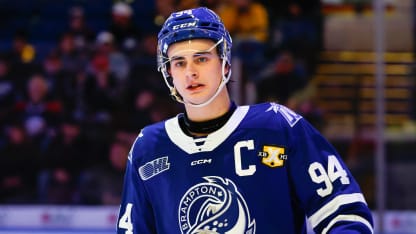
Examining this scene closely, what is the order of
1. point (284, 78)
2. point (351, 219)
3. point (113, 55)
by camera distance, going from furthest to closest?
1. point (113, 55)
2. point (284, 78)
3. point (351, 219)

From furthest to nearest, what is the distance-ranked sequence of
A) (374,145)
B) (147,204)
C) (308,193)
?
(374,145) → (147,204) → (308,193)

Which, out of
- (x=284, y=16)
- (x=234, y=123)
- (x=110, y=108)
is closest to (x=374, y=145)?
(x=284, y=16)

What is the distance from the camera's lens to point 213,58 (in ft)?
6.12

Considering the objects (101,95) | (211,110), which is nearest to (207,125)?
(211,110)

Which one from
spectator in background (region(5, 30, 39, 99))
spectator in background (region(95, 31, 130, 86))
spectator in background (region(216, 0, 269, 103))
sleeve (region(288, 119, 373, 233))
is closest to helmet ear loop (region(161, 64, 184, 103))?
sleeve (region(288, 119, 373, 233))

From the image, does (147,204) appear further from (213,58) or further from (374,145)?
(374,145)

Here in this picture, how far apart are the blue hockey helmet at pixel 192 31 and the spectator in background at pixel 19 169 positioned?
9.79ft

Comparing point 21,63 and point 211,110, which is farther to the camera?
point 21,63

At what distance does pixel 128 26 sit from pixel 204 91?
3.02 metres

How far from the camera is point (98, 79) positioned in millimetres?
4773

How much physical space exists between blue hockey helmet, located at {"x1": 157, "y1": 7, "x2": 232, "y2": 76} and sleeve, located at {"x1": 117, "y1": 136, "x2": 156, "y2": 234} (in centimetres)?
25

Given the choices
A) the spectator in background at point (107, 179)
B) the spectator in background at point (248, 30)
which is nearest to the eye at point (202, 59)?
the spectator in background at point (248, 30)

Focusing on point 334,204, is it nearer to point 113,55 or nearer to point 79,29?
point 113,55

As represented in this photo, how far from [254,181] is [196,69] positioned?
268 mm
